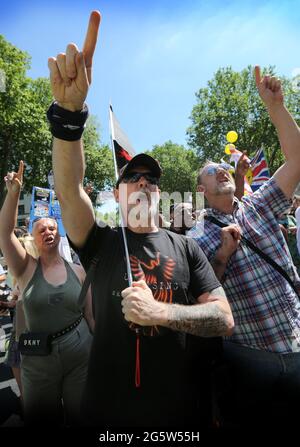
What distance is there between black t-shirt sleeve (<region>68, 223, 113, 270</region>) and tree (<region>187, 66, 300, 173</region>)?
25.1m

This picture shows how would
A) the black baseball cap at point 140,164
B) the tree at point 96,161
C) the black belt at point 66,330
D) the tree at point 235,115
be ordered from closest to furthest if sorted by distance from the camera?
1. the black baseball cap at point 140,164
2. the black belt at point 66,330
3. the tree at point 235,115
4. the tree at point 96,161

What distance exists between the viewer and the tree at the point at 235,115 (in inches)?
995

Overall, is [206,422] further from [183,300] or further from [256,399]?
[183,300]

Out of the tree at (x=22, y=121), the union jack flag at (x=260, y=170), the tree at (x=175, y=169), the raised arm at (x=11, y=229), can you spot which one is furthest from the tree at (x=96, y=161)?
the raised arm at (x=11, y=229)

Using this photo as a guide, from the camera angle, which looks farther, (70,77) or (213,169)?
(213,169)

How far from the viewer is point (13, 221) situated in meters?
2.63

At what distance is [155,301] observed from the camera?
1367 mm

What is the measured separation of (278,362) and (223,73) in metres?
28.3

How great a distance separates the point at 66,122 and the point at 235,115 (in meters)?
26.9

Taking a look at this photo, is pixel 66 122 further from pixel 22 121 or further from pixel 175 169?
pixel 175 169

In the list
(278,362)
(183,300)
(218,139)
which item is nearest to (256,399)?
(278,362)

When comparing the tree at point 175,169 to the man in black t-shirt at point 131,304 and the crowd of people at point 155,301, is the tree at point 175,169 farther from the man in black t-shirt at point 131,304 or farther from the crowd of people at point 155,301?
the man in black t-shirt at point 131,304

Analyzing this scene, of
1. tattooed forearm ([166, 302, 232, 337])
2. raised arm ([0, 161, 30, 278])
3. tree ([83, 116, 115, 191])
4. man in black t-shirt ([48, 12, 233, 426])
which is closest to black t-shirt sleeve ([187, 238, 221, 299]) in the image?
man in black t-shirt ([48, 12, 233, 426])

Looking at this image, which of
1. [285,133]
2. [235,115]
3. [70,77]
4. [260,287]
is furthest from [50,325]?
[235,115]
